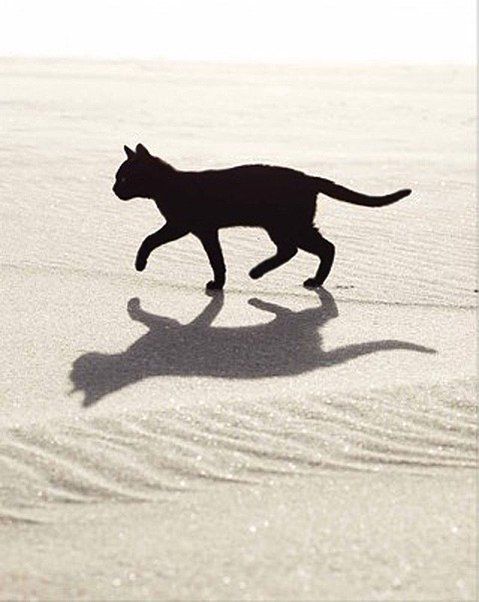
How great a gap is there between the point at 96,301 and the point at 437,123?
1446cm

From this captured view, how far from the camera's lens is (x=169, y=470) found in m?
3.78

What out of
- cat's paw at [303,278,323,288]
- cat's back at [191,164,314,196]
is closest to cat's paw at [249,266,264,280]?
cat's paw at [303,278,323,288]

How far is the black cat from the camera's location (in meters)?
5.90

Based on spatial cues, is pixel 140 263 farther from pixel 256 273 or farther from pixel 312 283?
pixel 312 283

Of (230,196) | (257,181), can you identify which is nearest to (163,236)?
(230,196)

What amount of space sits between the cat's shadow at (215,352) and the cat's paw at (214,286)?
0.41 metres

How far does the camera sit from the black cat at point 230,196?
5.90 m

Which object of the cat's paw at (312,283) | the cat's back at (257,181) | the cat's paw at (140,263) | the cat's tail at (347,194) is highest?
the cat's back at (257,181)

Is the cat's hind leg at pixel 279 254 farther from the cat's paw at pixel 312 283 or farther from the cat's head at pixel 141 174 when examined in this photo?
the cat's head at pixel 141 174

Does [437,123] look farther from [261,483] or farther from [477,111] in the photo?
[261,483]

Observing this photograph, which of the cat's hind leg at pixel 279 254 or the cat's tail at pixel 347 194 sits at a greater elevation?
the cat's tail at pixel 347 194

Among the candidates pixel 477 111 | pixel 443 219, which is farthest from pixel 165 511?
pixel 477 111

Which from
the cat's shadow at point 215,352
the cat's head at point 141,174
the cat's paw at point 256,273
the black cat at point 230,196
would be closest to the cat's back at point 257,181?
the black cat at point 230,196

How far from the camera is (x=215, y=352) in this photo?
5.18 metres
